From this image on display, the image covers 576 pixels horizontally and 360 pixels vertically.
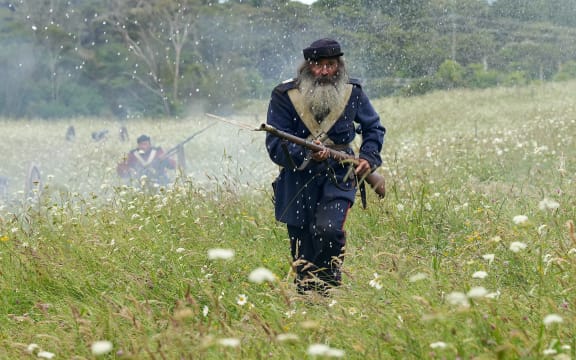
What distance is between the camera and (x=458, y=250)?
5.22 metres

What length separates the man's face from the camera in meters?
5.56

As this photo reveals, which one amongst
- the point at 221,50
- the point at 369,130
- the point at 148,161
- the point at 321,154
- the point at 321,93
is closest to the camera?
the point at 321,154

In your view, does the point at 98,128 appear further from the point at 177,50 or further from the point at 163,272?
the point at 163,272

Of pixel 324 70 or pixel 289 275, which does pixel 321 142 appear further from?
pixel 289 275

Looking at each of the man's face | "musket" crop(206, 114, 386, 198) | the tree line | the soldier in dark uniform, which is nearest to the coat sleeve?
"musket" crop(206, 114, 386, 198)

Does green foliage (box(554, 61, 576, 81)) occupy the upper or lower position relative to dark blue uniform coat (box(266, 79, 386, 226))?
lower

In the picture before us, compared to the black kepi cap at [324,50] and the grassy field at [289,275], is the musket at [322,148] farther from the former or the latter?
the black kepi cap at [324,50]

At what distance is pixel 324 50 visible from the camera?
5.48 meters

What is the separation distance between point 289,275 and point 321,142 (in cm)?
197

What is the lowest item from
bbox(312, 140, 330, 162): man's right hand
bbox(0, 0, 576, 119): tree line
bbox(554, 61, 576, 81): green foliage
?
bbox(554, 61, 576, 81): green foliage

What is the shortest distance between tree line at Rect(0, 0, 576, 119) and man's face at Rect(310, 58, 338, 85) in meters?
14.2

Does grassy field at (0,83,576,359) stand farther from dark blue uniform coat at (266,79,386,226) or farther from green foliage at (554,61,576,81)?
green foliage at (554,61,576,81)

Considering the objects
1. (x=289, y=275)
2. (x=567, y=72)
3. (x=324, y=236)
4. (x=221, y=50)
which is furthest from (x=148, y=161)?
(x=567, y=72)

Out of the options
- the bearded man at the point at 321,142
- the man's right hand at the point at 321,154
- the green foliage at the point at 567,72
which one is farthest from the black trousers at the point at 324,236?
the green foliage at the point at 567,72
